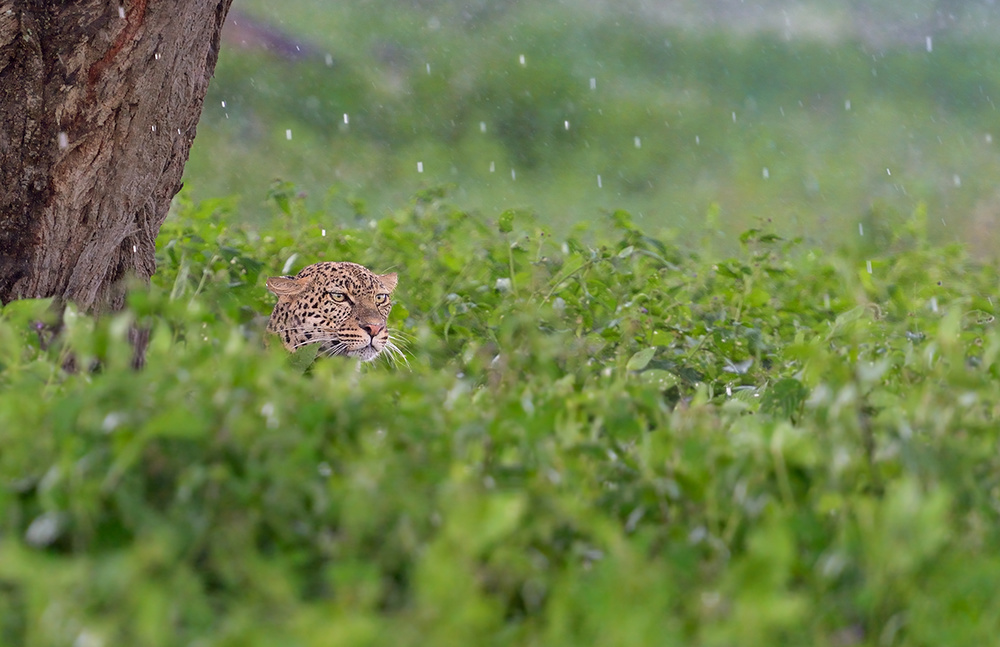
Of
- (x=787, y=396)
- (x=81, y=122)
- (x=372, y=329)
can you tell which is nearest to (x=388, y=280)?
(x=372, y=329)

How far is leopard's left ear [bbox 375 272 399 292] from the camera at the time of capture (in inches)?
217

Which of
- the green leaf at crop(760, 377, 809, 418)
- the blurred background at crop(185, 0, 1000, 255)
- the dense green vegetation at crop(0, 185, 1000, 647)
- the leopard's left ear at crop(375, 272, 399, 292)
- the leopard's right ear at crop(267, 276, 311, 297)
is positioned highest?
the dense green vegetation at crop(0, 185, 1000, 647)

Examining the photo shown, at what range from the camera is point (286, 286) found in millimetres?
5230

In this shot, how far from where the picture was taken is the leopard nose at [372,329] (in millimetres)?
5215

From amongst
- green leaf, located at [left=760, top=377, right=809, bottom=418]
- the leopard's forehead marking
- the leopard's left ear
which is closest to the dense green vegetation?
green leaf, located at [left=760, top=377, right=809, bottom=418]

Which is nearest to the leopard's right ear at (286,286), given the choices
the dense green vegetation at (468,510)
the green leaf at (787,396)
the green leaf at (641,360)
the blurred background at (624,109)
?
the green leaf at (641,360)

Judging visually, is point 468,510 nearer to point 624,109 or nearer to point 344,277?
point 344,277

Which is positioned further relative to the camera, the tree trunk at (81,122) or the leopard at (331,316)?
the leopard at (331,316)

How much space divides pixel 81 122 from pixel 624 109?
1129 centimetres

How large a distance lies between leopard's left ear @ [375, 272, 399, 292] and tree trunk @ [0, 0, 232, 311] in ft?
4.00

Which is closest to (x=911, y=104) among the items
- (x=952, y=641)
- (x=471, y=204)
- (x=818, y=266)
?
(x=471, y=204)

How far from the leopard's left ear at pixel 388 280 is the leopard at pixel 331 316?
0.15m

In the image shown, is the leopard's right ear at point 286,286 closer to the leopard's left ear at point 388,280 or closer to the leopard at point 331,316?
the leopard at point 331,316

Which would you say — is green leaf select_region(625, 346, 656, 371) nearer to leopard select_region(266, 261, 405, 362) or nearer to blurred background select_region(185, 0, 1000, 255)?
leopard select_region(266, 261, 405, 362)
